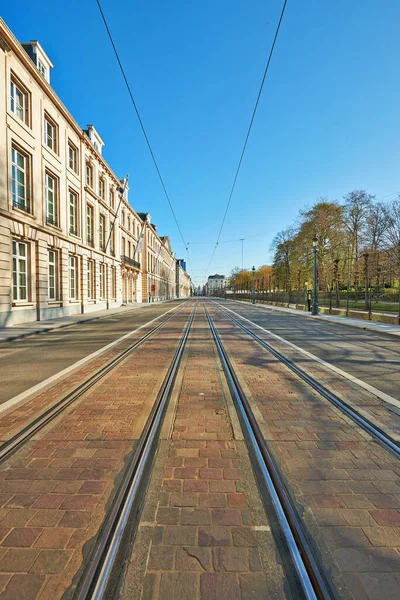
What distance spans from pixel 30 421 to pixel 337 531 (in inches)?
144

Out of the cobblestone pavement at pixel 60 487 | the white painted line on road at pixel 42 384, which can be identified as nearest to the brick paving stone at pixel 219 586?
the cobblestone pavement at pixel 60 487

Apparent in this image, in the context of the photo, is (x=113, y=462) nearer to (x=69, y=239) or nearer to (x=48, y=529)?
(x=48, y=529)

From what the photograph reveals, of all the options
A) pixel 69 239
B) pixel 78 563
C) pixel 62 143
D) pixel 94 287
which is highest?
pixel 62 143

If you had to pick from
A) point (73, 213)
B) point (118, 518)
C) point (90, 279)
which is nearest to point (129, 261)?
point (90, 279)

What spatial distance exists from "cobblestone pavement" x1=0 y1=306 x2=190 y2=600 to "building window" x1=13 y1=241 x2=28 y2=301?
545 inches

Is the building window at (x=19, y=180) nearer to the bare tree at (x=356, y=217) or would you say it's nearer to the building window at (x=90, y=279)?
the building window at (x=90, y=279)

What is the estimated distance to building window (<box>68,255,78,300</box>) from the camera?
2423 cm

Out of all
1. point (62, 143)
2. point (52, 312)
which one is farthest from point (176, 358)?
point (62, 143)

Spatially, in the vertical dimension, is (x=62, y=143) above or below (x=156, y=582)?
above

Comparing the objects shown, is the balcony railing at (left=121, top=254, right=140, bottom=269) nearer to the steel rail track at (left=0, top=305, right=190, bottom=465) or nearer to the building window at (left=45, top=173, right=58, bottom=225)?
the building window at (left=45, top=173, right=58, bottom=225)

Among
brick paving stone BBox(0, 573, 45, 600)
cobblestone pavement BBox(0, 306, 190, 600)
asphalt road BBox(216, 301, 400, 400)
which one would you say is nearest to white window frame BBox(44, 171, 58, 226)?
asphalt road BBox(216, 301, 400, 400)

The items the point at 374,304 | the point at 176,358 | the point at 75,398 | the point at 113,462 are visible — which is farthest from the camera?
the point at 374,304

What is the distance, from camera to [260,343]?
10891 mm

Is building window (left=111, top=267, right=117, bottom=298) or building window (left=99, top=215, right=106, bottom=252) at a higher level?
building window (left=99, top=215, right=106, bottom=252)
